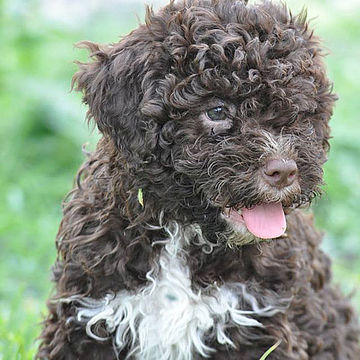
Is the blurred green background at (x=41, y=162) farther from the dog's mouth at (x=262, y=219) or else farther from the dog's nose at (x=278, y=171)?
the dog's nose at (x=278, y=171)

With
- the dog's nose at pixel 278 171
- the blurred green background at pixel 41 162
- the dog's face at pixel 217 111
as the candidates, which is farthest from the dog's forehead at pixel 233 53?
the blurred green background at pixel 41 162

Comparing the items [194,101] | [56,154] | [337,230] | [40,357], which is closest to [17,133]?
[56,154]

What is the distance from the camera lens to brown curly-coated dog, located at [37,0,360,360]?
437cm

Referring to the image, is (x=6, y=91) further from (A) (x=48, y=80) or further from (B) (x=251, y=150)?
(B) (x=251, y=150)

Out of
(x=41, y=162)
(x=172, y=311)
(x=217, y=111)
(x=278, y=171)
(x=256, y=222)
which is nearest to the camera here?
(x=278, y=171)

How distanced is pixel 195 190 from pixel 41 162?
4.48 metres

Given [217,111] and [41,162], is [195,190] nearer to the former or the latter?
[217,111]

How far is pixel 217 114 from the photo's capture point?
4.39 metres

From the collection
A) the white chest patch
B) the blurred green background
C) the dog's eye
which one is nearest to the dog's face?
the dog's eye

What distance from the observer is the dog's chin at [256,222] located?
14.7 ft

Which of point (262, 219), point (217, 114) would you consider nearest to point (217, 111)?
point (217, 114)

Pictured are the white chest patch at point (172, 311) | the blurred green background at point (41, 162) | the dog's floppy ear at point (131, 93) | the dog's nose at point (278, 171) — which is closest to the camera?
the dog's nose at point (278, 171)

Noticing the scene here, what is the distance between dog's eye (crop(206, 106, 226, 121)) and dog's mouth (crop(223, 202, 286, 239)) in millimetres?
397

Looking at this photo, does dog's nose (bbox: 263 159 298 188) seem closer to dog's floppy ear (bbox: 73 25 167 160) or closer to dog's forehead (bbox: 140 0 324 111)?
dog's forehead (bbox: 140 0 324 111)
